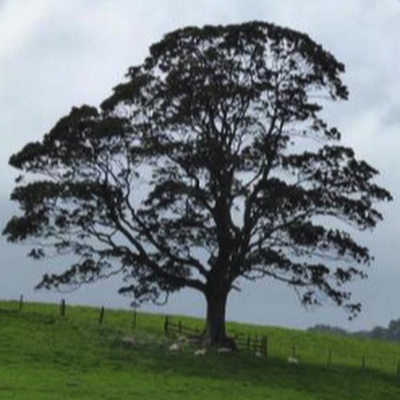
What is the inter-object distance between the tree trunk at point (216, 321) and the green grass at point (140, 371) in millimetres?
1545

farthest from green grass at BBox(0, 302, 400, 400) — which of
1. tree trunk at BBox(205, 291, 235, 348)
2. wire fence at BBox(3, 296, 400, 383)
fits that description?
tree trunk at BBox(205, 291, 235, 348)

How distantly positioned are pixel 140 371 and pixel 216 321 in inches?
461

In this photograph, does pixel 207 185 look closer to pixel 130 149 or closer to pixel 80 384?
pixel 130 149

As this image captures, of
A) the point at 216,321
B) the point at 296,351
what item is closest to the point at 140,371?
the point at 216,321

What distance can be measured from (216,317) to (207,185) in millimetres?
7623

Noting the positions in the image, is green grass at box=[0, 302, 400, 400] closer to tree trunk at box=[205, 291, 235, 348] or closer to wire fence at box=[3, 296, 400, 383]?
wire fence at box=[3, 296, 400, 383]

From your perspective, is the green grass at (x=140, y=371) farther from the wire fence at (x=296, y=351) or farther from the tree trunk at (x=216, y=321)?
the tree trunk at (x=216, y=321)

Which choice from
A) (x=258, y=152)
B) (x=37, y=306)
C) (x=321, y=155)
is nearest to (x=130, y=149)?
(x=258, y=152)

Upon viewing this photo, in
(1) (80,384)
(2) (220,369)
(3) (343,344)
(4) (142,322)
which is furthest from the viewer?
(3) (343,344)

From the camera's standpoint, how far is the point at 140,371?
46.8 metres

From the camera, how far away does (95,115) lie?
193 feet

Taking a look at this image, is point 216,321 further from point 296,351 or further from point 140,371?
point 296,351

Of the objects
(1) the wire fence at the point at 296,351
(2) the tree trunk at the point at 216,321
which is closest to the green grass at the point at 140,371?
(1) the wire fence at the point at 296,351

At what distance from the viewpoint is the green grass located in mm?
40406
